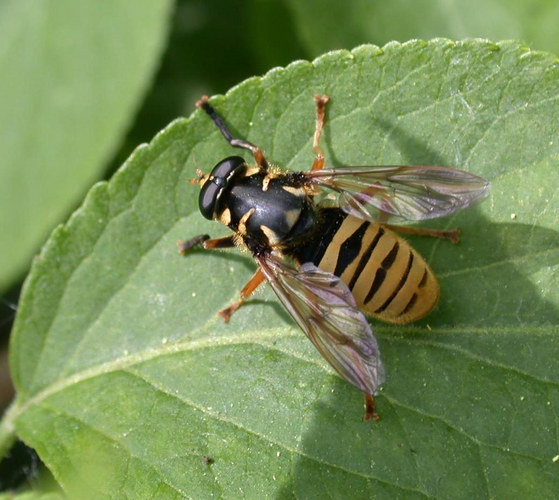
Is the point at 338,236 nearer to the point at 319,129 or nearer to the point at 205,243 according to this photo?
the point at 319,129

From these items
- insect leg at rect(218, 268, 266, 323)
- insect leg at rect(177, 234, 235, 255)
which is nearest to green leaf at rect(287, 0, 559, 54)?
insect leg at rect(177, 234, 235, 255)

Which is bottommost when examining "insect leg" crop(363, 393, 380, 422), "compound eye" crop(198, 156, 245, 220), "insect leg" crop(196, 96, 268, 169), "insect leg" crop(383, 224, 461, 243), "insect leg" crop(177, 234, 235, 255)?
"insect leg" crop(363, 393, 380, 422)

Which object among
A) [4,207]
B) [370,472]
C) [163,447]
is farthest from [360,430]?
[4,207]

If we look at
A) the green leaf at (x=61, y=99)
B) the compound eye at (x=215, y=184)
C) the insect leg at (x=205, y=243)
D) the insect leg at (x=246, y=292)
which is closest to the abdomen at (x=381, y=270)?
the insect leg at (x=246, y=292)

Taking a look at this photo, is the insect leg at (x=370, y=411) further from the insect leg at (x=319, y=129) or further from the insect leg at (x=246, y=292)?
the insect leg at (x=319, y=129)

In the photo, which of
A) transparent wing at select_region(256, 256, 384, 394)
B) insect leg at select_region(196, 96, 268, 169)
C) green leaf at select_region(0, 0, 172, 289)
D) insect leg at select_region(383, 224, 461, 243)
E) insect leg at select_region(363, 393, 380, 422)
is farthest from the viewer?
green leaf at select_region(0, 0, 172, 289)

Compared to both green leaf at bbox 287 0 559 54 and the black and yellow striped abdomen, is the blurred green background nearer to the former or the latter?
green leaf at bbox 287 0 559 54

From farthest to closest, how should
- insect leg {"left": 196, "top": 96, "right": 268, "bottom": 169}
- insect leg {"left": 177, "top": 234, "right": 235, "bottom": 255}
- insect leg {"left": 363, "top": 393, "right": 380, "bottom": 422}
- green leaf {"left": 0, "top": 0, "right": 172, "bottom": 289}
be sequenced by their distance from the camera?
green leaf {"left": 0, "top": 0, "right": 172, "bottom": 289}, insect leg {"left": 177, "top": 234, "right": 235, "bottom": 255}, insect leg {"left": 196, "top": 96, "right": 268, "bottom": 169}, insect leg {"left": 363, "top": 393, "right": 380, "bottom": 422}
